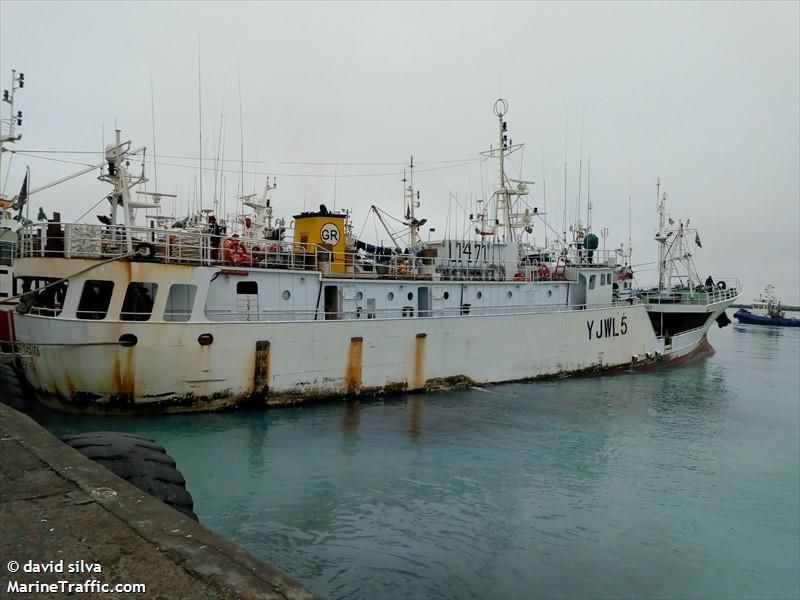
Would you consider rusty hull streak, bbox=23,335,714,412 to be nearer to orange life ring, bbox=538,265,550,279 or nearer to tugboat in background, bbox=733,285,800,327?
orange life ring, bbox=538,265,550,279

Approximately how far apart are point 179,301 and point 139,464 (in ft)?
29.9

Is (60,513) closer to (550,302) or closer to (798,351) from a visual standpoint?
(550,302)

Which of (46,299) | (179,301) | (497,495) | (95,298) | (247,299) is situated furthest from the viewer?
(247,299)

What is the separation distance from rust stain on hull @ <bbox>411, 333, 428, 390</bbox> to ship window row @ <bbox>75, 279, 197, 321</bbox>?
705 centimetres

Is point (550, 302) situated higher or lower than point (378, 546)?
higher

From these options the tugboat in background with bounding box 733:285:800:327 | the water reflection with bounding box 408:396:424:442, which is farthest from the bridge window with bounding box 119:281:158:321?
the tugboat in background with bounding box 733:285:800:327

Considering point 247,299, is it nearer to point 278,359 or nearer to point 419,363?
point 278,359

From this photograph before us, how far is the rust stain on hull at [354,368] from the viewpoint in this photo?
15383 millimetres

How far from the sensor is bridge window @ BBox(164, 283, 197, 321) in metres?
13.6

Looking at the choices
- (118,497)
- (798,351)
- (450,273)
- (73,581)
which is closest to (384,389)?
(450,273)

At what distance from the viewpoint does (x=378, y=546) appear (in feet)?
23.5

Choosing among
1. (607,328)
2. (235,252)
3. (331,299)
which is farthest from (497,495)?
(607,328)

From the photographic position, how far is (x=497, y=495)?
29.9 ft

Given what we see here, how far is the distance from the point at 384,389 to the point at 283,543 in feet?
29.8
